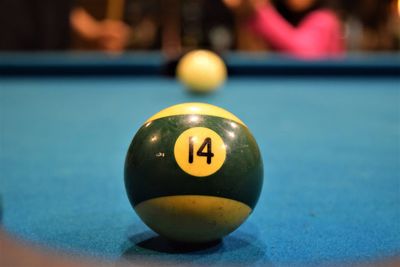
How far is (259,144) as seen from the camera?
3.12 metres

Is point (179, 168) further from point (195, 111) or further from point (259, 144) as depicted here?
point (259, 144)

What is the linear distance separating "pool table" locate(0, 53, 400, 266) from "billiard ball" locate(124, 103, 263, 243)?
0.08m

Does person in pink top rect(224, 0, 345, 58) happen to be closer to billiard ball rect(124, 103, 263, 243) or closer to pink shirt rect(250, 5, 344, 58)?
pink shirt rect(250, 5, 344, 58)

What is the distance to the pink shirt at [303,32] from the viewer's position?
801 centimetres

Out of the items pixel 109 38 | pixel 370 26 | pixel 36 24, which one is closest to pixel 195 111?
pixel 109 38

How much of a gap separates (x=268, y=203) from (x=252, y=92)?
3366mm

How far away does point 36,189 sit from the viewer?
7.12 ft

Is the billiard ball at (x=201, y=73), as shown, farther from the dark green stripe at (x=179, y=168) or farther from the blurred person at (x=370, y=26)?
the blurred person at (x=370, y=26)

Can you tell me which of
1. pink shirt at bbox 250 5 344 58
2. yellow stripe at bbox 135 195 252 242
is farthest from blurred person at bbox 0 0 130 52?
yellow stripe at bbox 135 195 252 242

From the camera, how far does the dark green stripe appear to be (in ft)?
4.70

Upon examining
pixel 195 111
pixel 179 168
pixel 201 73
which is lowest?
pixel 201 73

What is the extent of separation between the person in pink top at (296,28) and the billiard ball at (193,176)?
21.6 ft

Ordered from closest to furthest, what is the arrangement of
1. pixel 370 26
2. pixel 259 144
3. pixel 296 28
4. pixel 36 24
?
pixel 259 144
pixel 296 28
pixel 36 24
pixel 370 26

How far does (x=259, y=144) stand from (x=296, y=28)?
558 cm
